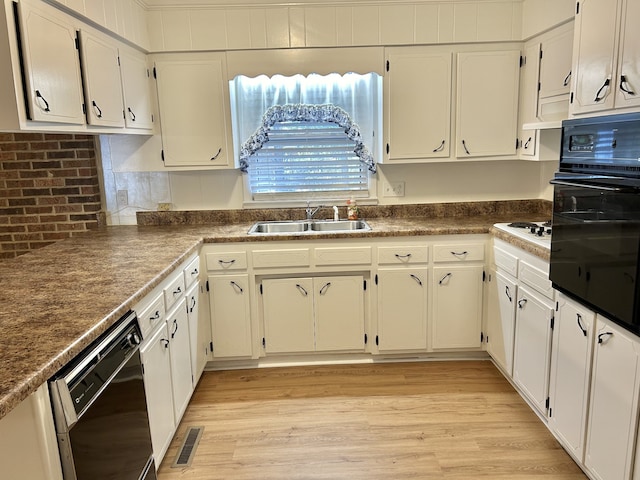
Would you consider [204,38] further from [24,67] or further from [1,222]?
[1,222]

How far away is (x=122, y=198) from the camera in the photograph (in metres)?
3.52

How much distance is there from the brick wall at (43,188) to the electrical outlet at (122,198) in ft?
0.61

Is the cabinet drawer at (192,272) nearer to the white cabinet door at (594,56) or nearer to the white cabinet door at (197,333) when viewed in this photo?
the white cabinet door at (197,333)

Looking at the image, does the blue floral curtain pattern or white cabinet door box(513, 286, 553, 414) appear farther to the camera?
the blue floral curtain pattern

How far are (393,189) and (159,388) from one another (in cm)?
220

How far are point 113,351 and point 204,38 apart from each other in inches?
89.4

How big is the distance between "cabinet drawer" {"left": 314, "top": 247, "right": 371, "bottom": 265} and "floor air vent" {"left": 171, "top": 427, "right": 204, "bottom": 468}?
1.21 m

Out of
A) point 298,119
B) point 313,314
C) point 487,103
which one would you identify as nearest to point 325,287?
point 313,314

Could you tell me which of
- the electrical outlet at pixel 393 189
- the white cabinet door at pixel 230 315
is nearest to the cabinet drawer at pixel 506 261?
the electrical outlet at pixel 393 189

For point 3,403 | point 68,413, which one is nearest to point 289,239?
point 68,413

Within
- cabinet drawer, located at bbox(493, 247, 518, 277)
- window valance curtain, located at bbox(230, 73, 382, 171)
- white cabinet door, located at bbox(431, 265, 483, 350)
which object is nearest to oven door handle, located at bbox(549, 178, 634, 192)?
cabinet drawer, located at bbox(493, 247, 518, 277)

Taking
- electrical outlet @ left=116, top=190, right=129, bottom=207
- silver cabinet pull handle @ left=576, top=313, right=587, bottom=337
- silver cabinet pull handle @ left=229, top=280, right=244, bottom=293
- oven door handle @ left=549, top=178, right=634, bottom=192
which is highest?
oven door handle @ left=549, top=178, right=634, bottom=192

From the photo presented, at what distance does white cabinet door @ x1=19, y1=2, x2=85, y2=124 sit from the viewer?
1.86 meters

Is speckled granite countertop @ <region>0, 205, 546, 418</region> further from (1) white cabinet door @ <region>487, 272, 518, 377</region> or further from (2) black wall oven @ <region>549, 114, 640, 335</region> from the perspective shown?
(2) black wall oven @ <region>549, 114, 640, 335</region>
